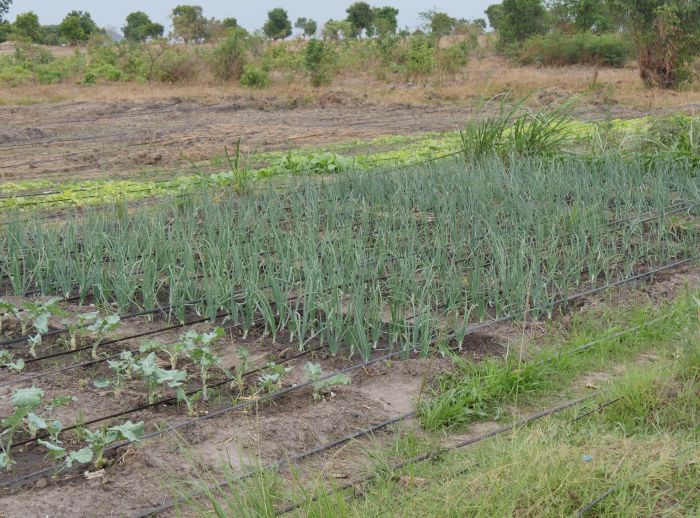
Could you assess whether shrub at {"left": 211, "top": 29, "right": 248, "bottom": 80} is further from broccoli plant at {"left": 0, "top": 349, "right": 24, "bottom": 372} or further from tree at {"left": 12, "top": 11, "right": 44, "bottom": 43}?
tree at {"left": 12, "top": 11, "right": 44, "bottom": 43}

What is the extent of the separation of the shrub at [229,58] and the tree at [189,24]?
19.2ft

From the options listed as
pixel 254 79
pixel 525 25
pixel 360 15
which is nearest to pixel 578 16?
pixel 525 25

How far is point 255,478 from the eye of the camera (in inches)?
92.6

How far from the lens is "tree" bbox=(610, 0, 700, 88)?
614 inches

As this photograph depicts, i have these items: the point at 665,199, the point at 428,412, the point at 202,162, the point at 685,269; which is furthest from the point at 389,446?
the point at 202,162

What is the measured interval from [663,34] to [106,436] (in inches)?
610

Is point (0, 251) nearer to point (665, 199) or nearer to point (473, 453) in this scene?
point (473, 453)

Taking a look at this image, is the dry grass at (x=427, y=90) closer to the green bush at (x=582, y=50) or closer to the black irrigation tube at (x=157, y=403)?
the green bush at (x=582, y=50)

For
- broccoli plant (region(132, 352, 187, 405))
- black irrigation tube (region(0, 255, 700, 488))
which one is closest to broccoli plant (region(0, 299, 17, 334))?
broccoli plant (region(132, 352, 187, 405))

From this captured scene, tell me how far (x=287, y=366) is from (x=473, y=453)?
1.01 meters

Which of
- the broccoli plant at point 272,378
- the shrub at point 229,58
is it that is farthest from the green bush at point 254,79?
the broccoli plant at point 272,378

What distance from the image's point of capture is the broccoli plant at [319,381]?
3.01 m

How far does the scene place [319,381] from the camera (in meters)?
3.17

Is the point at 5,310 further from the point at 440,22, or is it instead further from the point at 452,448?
the point at 440,22
